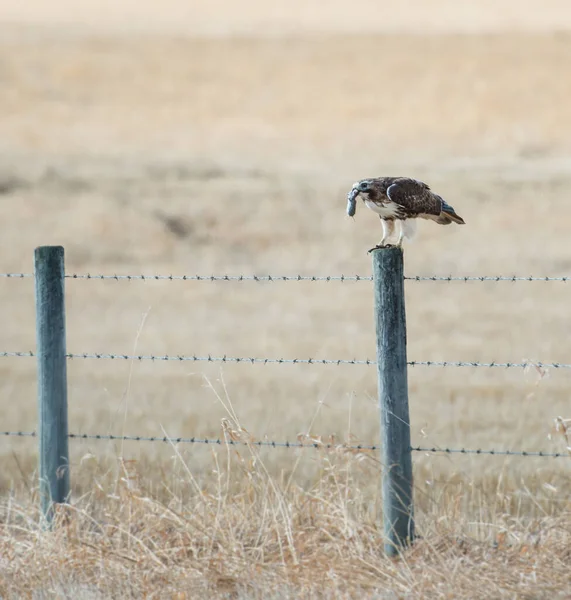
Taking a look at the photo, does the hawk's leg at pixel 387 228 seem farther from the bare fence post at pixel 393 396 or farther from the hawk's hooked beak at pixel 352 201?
the hawk's hooked beak at pixel 352 201

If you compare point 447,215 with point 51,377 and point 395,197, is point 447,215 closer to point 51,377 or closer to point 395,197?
point 395,197

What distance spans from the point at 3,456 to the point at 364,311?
12.9 m

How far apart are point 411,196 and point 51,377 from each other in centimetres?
194

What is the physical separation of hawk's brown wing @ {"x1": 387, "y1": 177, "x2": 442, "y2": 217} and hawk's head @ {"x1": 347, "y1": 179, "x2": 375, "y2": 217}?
9cm

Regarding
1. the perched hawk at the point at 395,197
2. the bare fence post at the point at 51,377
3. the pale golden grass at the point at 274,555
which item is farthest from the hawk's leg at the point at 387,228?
the bare fence post at the point at 51,377

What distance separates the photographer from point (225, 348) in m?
18.4

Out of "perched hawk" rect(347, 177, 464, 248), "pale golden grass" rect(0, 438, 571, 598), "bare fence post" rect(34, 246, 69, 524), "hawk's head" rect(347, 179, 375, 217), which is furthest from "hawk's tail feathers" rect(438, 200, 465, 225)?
"bare fence post" rect(34, 246, 69, 524)

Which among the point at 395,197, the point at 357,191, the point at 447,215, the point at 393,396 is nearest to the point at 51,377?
the point at 393,396

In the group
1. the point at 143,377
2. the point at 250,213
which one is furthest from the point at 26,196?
the point at 143,377

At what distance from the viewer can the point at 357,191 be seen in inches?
Result: 215

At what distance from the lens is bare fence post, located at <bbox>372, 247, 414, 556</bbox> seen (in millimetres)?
5605

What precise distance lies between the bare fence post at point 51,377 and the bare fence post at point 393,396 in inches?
60.6

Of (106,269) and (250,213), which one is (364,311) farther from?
(250,213)

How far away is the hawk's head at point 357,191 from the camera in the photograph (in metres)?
5.40
